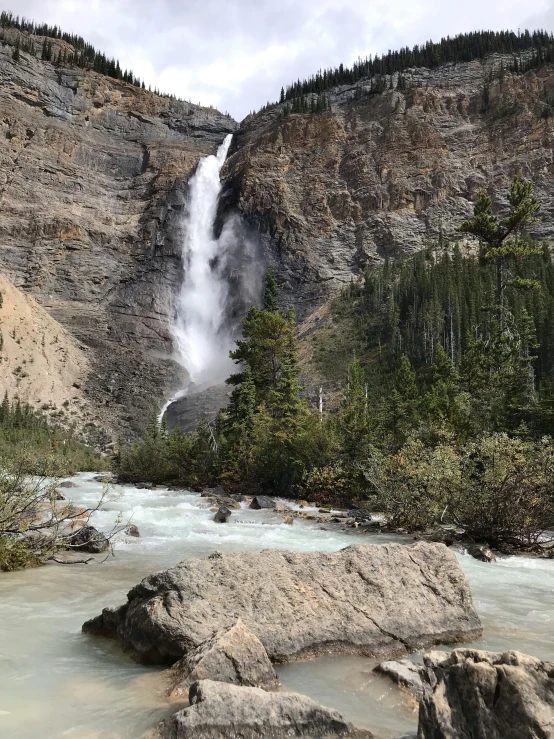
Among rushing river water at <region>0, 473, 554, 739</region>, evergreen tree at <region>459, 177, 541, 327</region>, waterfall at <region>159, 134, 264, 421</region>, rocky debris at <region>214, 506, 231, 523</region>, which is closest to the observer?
rushing river water at <region>0, 473, 554, 739</region>

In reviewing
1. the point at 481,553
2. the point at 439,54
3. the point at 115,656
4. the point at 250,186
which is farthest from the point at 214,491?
the point at 439,54

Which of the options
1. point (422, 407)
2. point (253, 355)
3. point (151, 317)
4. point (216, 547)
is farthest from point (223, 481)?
point (151, 317)

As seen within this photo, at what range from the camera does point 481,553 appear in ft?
41.7

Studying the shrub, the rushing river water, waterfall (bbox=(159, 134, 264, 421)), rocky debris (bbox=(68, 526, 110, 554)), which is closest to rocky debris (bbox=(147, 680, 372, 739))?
the rushing river water

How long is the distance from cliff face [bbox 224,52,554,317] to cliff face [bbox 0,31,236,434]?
16150 mm

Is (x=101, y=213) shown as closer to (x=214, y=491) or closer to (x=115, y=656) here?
(x=214, y=491)

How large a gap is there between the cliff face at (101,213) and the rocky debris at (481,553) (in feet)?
186

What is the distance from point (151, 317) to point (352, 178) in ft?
145

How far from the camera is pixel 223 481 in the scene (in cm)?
3359

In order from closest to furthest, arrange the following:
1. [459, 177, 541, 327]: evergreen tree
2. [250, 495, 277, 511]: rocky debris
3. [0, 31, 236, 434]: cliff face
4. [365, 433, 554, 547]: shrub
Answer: [365, 433, 554, 547]: shrub
[250, 495, 277, 511]: rocky debris
[459, 177, 541, 327]: evergreen tree
[0, 31, 236, 434]: cliff face

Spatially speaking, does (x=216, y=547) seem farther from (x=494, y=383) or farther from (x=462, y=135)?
(x=462, y=135)

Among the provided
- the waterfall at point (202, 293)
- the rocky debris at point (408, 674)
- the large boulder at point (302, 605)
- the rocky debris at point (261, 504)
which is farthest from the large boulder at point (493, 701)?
the waterfall at point (202, 293)

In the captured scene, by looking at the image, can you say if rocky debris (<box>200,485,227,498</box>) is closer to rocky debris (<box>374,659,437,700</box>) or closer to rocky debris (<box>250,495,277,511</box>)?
rocky debris (<box>250,495,277,511</box>)

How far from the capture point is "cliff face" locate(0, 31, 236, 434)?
251ft
